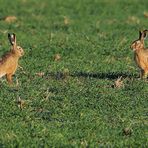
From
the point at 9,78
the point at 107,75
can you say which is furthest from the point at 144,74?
the point at 9,78

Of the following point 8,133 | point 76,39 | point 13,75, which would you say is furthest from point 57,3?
point 8,133

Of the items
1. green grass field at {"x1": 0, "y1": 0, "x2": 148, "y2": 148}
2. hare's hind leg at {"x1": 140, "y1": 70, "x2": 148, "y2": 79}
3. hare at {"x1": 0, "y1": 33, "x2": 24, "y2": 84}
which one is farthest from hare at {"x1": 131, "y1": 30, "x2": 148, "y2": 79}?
hare at {"x1": 0, "y1": 33, "x2": 24, "y2": 84}

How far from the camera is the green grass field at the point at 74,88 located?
410 inches

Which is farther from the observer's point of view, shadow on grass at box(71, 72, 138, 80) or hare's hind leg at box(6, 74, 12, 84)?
shadow on grass at box(71, 72, 138, 80)

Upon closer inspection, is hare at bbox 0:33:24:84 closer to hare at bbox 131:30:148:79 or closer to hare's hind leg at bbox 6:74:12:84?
hare's hind leg at bbox 6:74:12:84

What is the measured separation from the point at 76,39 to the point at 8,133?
11213 millimetres

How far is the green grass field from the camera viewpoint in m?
10.4

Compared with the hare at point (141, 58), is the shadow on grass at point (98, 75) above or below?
below

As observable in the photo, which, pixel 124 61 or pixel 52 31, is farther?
pixel 52 31

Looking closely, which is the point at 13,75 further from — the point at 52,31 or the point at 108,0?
the point at 108,0

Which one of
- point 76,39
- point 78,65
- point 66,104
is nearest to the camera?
point 66,104

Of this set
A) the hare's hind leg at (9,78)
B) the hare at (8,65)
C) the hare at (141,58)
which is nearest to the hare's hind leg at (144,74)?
the hare at (141,58)

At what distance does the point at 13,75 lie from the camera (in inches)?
595

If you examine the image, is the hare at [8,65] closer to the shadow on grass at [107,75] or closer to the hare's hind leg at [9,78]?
the hare's hind leg at [9,78]
